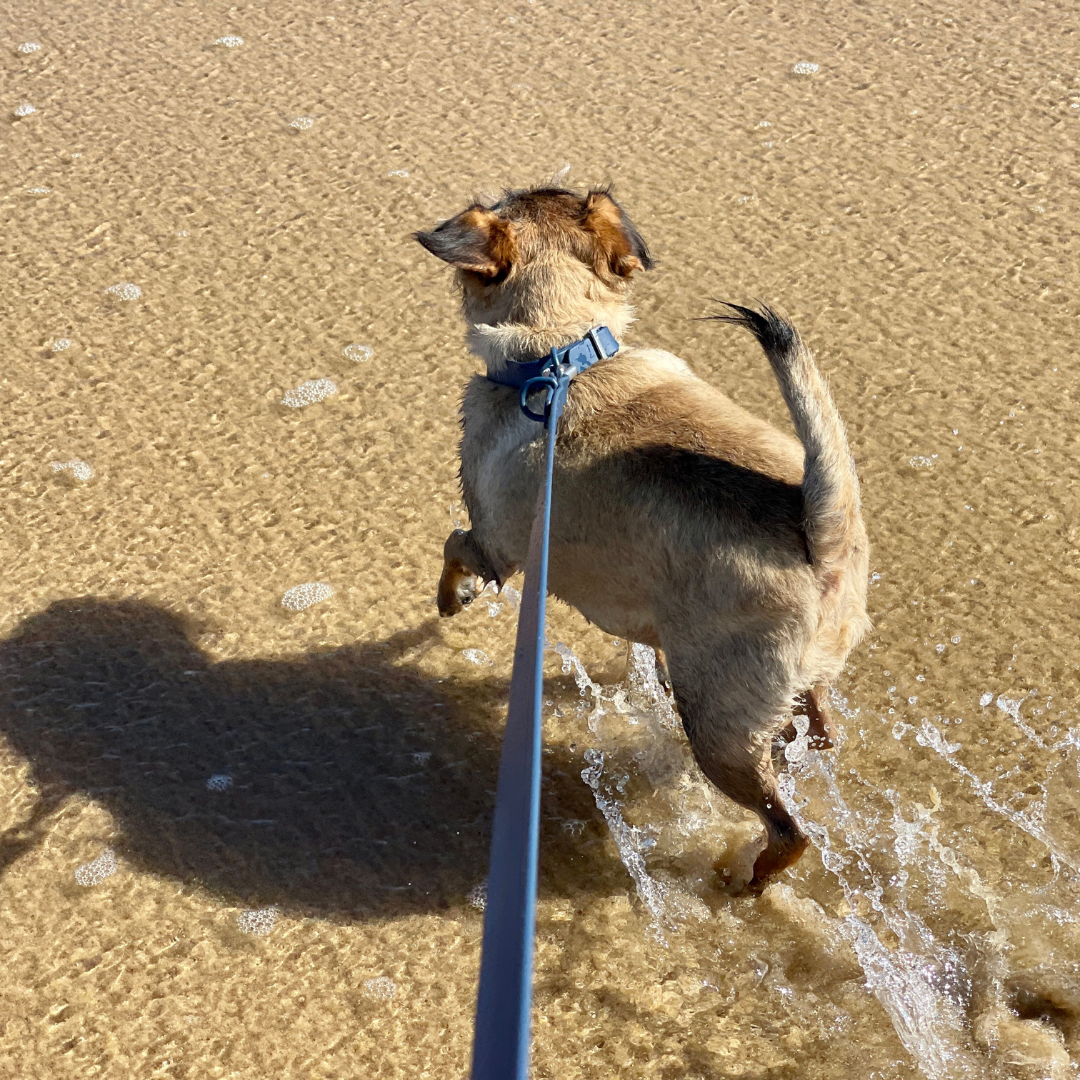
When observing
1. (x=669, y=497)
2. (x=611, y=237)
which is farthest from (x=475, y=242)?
(x=669, y=497)

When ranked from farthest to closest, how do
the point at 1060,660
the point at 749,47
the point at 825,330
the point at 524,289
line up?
the point at 749,47 < the point at 825,330 < the point at 1060,660 < the point at 524,289

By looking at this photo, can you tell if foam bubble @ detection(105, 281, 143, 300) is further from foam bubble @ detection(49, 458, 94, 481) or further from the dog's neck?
the dog's neck

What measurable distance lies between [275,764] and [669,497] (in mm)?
1141

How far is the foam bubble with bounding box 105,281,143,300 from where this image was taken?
13.0 feet

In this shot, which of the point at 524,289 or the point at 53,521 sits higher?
the point at 524,289

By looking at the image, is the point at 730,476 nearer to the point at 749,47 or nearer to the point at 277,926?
the point at 277,926

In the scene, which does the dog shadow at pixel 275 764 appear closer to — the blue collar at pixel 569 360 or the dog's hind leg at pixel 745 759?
the dog's hind leg at pixel 745 759

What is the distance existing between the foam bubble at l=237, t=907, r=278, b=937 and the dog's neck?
1242 mm

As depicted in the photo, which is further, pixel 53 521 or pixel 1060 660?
pixel 53 521

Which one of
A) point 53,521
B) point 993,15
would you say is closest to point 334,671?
point 53,521

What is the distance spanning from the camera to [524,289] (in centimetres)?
256

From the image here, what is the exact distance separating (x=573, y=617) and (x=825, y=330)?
1.40m

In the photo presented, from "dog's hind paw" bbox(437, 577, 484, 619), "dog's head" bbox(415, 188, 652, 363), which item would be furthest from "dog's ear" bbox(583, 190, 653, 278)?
"dog's hind paw" bbox(437, 577, 484, 619)

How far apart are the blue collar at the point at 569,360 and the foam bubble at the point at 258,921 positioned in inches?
47.2
